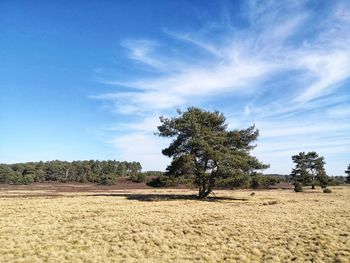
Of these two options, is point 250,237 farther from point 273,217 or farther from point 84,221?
point 84,221

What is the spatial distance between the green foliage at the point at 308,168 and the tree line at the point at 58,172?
2246 inches

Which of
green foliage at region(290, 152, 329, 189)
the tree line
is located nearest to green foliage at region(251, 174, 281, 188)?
green foliage at region(290, 152, 329, 189)

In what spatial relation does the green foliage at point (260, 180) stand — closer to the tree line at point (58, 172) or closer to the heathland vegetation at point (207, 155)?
the heathland vegetation at point (207, 155)

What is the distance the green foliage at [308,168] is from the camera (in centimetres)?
8869

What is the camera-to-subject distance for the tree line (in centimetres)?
11700

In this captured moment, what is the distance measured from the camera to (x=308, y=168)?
3600 inches

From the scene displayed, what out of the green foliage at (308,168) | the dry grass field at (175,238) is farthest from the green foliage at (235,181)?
the green foliage at (308,168)

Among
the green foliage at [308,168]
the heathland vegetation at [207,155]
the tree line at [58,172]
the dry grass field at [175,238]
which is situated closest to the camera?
the dry grass field at [175,238]

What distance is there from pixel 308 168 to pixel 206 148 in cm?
5791

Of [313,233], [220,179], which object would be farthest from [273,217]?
[220,179]

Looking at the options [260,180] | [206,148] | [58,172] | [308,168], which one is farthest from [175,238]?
[58,172]

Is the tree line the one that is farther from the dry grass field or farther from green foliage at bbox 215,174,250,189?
the dry grass field

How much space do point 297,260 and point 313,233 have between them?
6074 mm

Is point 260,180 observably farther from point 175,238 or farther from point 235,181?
point 175,238
